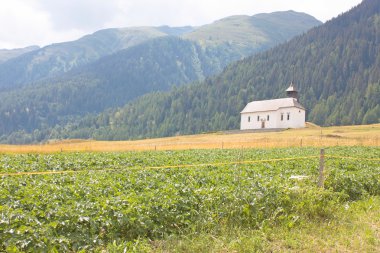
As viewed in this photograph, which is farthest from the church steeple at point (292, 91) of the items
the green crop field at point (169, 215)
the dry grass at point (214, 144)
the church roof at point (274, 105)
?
the green crop field at point (169, 215)

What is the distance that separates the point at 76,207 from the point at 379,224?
998 cm

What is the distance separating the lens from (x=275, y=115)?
123 metres

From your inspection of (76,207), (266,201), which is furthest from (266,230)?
(76,207)

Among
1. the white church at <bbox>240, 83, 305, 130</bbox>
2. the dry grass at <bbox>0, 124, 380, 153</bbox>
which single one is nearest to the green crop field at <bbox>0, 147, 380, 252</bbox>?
the dry grass at <bbox>0, 124, 380, 153</bbox>

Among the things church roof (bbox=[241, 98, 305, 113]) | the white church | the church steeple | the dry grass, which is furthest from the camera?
the church steeple

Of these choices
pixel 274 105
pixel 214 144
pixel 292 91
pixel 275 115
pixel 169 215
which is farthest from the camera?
pixel 292 91

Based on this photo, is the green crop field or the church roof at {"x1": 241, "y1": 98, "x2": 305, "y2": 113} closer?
the green crop field

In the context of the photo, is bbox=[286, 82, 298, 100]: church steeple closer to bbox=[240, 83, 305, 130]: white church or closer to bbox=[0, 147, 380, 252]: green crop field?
bbox=[240, 83, 305, 130]: white church

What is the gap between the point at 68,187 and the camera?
12.5m

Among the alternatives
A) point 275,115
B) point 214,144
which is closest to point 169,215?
point 214,144

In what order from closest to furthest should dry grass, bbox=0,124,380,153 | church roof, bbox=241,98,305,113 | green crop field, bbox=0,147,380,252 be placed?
green crop field, bbox=0,147,380,252
dry grass, bbox=0,124,380,153
church roof, bbox=241,98,305,113

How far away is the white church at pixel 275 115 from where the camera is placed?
121m

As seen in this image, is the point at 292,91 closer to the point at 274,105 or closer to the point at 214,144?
the point at 274,105

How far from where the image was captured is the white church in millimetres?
121438
